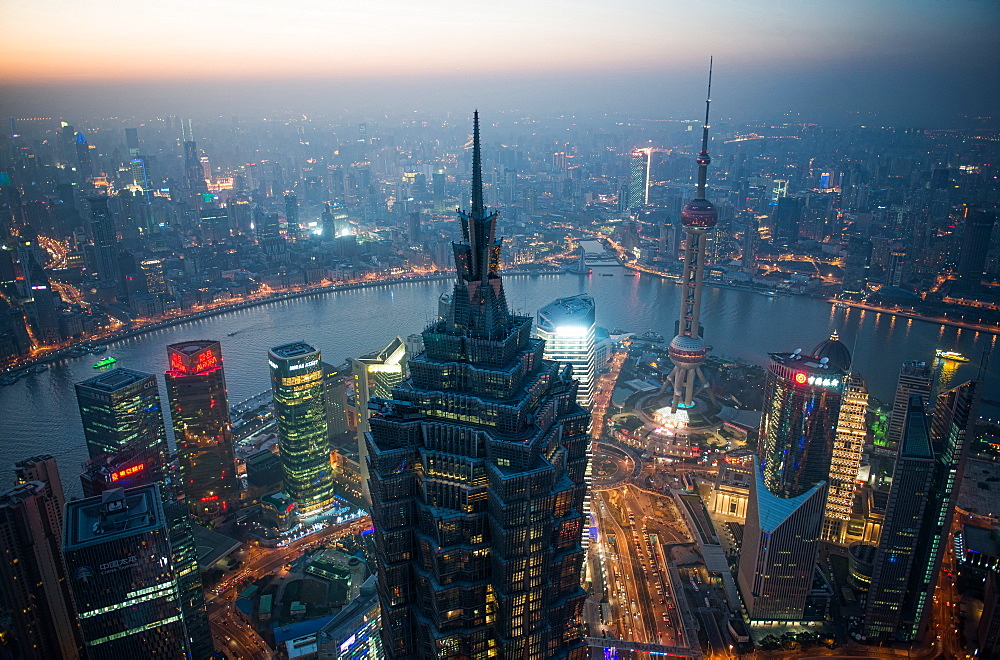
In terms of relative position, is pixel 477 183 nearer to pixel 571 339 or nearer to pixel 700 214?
A: pixel 571 339

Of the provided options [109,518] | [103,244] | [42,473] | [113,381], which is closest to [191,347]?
[113,381]

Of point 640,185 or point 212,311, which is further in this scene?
point 640,185

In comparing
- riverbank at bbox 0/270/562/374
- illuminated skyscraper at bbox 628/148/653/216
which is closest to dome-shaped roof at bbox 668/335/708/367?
riverbank at bbox 0/270/562/374

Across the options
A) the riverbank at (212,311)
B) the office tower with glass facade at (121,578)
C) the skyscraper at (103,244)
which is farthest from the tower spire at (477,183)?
the skyscraper at (103,244)

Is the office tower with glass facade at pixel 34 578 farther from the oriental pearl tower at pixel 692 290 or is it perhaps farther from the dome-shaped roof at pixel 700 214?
the dome-shaped roof at pixel 700 214

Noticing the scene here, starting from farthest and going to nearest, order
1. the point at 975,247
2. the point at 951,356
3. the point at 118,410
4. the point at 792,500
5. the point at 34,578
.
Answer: the point at 975,247
the point at 951,356
the point at 118,410
the point at 792,500
the point at 34,578

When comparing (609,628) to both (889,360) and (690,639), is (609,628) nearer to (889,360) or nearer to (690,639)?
(690,639)

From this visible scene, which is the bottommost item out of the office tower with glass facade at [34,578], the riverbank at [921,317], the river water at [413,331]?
the river water at [413,331]
